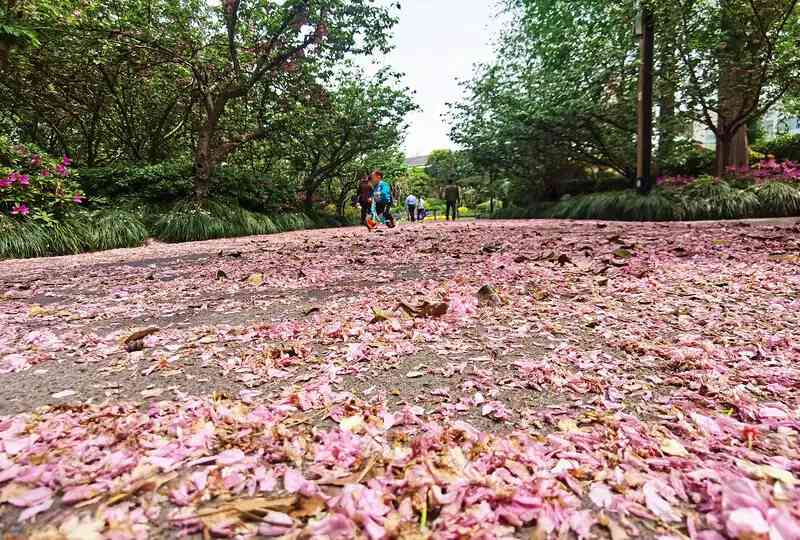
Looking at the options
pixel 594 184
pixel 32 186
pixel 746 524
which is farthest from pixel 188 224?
pixel 594 184

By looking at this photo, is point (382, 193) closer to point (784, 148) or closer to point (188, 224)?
point (188, 224)

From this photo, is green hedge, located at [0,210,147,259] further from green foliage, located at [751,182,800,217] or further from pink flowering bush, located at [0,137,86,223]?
green foliage, located at [751,182,800,217]

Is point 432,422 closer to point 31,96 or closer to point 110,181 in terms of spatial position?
point 110,181

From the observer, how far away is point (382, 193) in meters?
7.88

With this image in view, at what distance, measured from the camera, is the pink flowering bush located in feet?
16.1

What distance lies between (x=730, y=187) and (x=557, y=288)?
24.2 ft

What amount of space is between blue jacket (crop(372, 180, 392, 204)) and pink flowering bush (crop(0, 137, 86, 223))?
4638 millimetres

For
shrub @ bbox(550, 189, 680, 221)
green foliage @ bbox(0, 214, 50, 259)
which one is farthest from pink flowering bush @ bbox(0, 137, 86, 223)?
shrub @ bbox(550, 189, 680, 221)

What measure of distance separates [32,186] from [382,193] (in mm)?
5109

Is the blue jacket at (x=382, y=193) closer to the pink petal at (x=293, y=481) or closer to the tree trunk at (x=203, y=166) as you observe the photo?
the tree trunk at (x=203, y=166)

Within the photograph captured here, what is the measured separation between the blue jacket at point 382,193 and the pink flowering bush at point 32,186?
183 inches

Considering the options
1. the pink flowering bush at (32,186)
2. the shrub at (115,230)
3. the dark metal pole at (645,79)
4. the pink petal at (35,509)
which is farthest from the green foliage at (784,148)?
the pink flowering bush at (32,186)

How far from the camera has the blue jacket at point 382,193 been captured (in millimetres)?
7820

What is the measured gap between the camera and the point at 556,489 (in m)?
0.63
